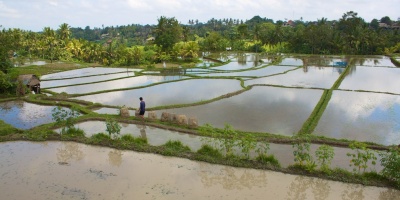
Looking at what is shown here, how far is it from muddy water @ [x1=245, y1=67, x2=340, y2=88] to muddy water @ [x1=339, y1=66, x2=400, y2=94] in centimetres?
106

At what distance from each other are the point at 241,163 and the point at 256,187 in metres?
1.12

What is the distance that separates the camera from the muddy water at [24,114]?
11812 millimetres

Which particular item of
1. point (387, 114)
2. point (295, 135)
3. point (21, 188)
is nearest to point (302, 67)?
point (387, 114)

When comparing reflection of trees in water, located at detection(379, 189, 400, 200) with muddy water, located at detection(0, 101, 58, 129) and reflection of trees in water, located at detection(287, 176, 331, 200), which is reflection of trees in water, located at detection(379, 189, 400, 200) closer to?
reflection of trees in water, located at detection(287, 176, 331, 200)

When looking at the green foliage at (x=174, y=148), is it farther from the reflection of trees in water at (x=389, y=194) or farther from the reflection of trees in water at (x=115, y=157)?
the reflection of trees in water at (x=389, y=194)

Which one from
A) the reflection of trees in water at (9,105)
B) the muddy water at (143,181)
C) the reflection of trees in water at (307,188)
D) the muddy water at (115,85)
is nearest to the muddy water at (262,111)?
the reflection of trees in water at (307,188)

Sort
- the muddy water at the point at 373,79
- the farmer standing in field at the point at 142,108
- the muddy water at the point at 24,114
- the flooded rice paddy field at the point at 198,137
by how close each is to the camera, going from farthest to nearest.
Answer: the muddy water at the point at 373,79 → the muddy water at the point at 24,114 → the farmer standing in field at the point at 142,108 → the flooded rice paddy field at the point at 198,137

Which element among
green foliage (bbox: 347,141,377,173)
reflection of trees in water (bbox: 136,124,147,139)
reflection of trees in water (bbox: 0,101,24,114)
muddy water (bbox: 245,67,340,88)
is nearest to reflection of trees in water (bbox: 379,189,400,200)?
green foliage (bbox: 347,141,377,173)

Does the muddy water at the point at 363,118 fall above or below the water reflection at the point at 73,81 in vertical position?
below

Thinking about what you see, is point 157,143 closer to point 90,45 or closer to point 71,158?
point 71,158

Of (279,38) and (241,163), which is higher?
(279,38)

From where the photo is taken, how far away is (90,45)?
36188mm

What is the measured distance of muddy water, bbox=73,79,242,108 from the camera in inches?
603

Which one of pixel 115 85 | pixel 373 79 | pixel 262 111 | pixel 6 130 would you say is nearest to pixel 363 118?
pixel 262 111
